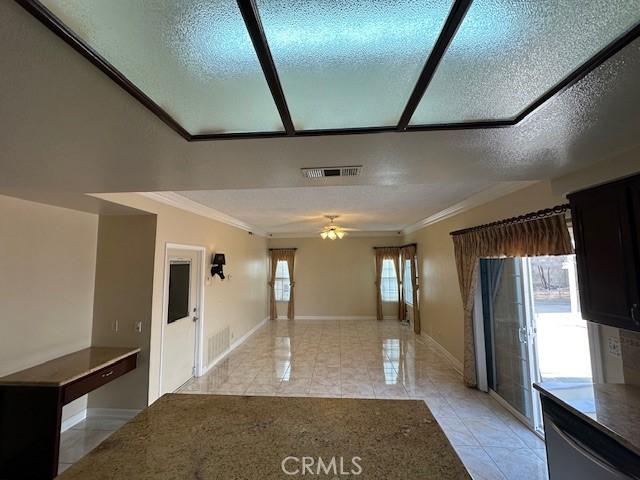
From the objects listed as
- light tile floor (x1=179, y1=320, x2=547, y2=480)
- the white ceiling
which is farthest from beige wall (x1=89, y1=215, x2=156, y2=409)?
the white ceiling

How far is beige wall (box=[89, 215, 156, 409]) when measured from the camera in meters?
3.15

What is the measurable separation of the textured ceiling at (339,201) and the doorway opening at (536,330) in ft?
3.46

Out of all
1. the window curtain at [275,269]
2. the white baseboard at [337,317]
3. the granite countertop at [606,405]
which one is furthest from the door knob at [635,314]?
the window curtain at [275,269]

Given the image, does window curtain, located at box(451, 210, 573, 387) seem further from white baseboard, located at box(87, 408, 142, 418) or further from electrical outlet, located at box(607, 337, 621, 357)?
white baseboard, located at box(87, 408, 142, 418)

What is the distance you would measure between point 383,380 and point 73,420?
3714 mm

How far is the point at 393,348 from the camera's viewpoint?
5.41 meters

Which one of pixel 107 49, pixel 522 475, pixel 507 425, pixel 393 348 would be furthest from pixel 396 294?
pixel 107 49

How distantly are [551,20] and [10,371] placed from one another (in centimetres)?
416

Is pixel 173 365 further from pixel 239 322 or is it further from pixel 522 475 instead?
pixel 522 475

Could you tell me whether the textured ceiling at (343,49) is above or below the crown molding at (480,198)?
below

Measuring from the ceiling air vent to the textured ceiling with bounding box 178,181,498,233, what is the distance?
50.0 inches

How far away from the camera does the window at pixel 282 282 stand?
26.8ft

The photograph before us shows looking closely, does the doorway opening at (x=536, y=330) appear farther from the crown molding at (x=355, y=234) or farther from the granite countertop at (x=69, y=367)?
the crown molding at (x=355, y=234)

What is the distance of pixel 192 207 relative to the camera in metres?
3.89
